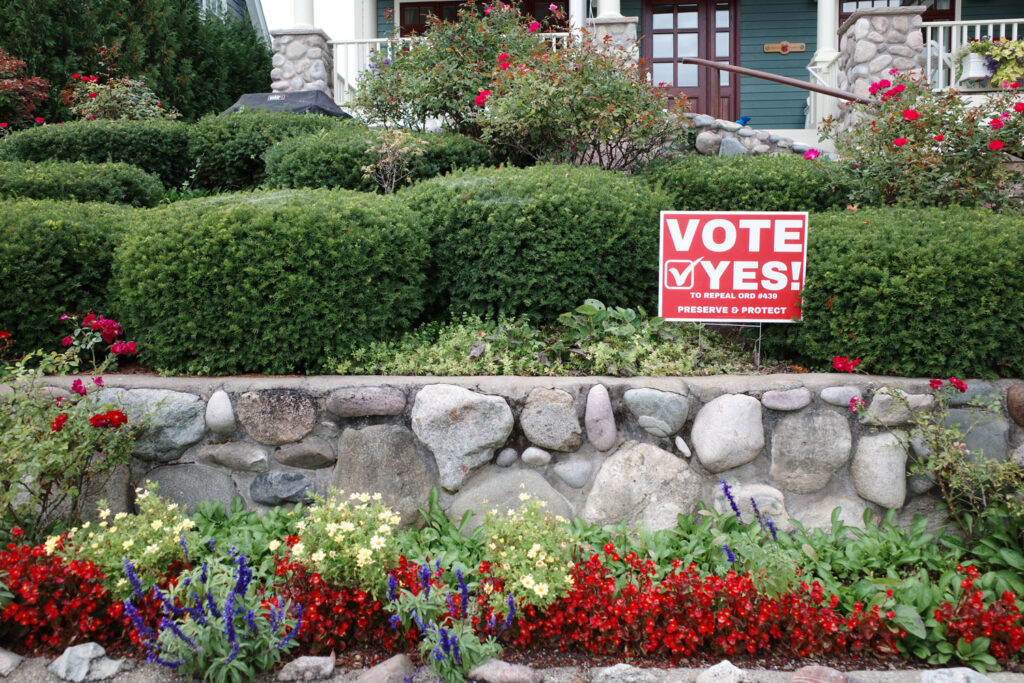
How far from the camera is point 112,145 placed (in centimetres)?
641

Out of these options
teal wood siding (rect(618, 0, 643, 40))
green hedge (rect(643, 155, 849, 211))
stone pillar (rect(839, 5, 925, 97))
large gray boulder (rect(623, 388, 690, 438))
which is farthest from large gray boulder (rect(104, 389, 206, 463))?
teal wood siding (rect(618, 0, 643, 40))

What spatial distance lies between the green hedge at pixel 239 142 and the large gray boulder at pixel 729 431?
14.6 ft

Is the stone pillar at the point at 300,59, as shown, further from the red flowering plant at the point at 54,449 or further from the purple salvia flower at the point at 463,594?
the purple salvia flower at the point at 463,594

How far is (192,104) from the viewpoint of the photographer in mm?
10594

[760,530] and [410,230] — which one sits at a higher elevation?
[410,230]

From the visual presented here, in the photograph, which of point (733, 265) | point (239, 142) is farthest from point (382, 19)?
point (733, 265)

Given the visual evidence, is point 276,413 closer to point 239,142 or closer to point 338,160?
point 338,160

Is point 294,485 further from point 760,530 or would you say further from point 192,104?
point 192,104

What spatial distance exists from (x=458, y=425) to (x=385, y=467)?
1.19ft

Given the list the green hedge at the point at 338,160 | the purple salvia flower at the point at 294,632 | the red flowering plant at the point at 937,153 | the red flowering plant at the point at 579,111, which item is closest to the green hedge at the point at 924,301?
the red flowering plant at the point at 937,153

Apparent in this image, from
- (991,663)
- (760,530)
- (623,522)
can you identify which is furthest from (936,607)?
(623,522)

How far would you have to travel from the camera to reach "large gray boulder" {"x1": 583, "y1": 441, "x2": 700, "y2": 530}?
3070mm

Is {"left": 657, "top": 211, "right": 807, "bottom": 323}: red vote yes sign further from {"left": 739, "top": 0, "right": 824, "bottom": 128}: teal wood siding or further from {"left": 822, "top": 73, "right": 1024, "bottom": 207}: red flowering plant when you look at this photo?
{"left": 739, "top": 0, "right": 824, "bottom": 128}: teal wood siding

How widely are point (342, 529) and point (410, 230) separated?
1.75 m
